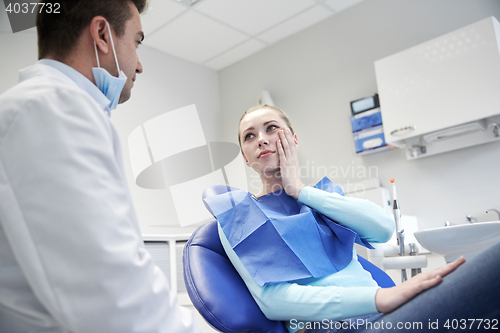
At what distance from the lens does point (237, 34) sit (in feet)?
12.4

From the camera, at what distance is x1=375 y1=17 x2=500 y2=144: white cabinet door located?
2.39 m

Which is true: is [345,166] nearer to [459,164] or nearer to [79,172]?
[459,164]

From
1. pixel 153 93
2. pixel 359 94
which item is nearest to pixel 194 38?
pixel 153 93

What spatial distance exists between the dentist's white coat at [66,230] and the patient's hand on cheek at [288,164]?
727mm

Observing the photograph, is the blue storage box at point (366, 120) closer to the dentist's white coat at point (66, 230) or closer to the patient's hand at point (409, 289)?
the patient's hand at point (409, 289)

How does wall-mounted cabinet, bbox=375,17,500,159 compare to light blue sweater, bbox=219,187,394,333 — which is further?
wall-mounted cabinet, bbox=375,17,500,159

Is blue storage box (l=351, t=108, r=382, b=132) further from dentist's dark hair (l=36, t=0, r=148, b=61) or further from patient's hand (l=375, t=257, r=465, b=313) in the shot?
dentist's dark hair (l=36, t=0, r=148, b=61)

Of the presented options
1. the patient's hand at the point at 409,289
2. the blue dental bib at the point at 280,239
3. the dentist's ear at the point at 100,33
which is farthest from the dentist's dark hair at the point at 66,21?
the patient's hand at the point at 409,289

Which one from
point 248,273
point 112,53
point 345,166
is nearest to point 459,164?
point 345,166

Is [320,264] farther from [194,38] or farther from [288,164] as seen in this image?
[194,38]

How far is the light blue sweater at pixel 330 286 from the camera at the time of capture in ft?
2.96

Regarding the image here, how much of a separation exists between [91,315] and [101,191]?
0.18 meters

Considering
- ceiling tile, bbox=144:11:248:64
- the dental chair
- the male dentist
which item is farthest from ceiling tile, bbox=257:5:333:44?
the male dentist

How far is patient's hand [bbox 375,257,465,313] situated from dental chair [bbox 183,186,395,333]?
0.32m
